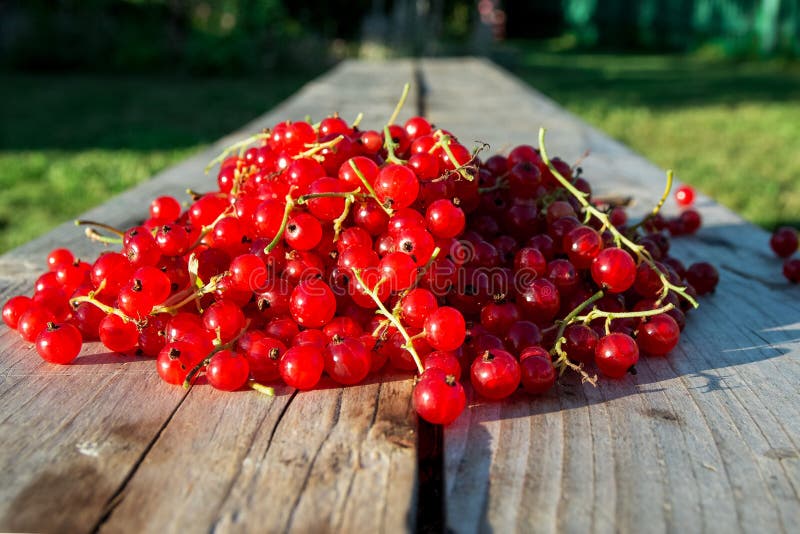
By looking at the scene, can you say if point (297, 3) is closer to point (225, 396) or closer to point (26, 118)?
point (26, 118)

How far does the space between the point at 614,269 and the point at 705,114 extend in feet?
25.0

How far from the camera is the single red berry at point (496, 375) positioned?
1082 mm

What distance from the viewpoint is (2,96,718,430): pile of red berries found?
113 centimetres

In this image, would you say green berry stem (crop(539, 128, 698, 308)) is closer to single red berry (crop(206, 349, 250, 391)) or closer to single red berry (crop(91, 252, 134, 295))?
single red berry (crop(206, 349, 250, 391))

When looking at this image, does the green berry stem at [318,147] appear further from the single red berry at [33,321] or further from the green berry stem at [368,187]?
the single red berry at [33,321]

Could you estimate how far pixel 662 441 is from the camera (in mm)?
1004

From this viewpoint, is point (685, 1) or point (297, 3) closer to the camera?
point (297, 3)

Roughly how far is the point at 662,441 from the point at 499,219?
58cm

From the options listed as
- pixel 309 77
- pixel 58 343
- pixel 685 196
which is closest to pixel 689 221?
pixel 685 196

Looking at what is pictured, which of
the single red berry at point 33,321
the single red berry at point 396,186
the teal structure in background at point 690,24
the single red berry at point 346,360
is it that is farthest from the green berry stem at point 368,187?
the teal structure in background at point 690,24

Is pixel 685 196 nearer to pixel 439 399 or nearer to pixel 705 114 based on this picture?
pixel 439 399

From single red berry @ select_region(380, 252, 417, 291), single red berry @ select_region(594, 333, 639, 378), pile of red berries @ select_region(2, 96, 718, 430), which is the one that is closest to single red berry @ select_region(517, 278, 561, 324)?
pile of red berries @ select_region(2, 96, 718, 430)

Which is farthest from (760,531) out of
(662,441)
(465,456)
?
(465,456)

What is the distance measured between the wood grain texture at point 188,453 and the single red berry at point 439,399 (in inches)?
1.2
